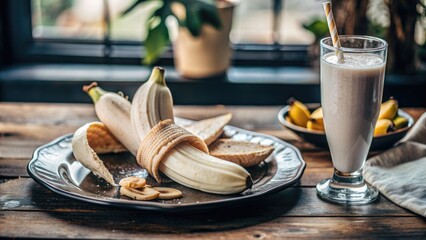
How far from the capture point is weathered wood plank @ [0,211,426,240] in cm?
117

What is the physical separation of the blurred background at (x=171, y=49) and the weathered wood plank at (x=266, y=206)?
1.23 meters

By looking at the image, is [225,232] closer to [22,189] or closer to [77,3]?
[22,189]

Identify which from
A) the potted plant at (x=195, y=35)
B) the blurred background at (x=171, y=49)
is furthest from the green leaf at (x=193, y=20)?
the blurred background at (x=171, y=49)

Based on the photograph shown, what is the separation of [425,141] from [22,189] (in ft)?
2.85

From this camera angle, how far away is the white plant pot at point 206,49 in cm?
247

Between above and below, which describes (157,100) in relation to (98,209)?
above

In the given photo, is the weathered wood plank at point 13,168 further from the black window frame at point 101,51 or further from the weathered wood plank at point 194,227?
the black window frame at point 101,51

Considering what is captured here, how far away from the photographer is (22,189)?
136 centimetres

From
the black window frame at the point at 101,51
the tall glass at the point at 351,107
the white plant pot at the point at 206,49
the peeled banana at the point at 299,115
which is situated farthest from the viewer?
the black window frame at the point at 101,51

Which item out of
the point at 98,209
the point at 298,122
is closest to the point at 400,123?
the point at 298,122

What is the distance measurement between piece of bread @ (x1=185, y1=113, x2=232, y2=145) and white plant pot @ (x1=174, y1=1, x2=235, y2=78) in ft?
2.99

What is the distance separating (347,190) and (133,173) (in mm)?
416

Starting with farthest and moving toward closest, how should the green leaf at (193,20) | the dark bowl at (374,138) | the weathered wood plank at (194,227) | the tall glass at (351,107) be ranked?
the green leaf at (193,20) < the dark bowl at (374,138) < the tall glass at (351,107) < the weathered wood plank at (194,227)

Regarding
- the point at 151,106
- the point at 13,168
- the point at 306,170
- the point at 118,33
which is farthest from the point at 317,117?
the point at 118,33
